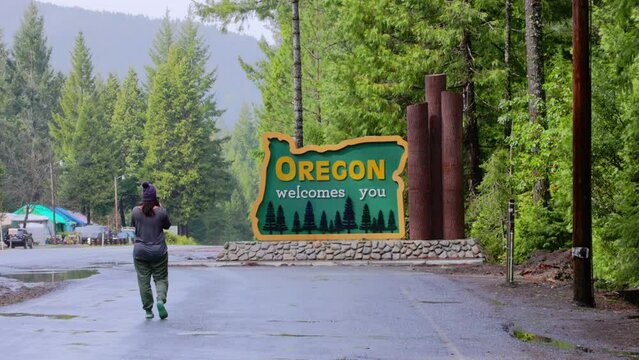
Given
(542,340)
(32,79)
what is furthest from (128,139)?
(542,340)

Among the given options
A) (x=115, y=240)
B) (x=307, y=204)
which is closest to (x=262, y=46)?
(x=115, y=240)

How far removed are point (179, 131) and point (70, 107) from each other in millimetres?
17167

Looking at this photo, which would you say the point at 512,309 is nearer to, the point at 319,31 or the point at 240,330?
the point at 240,330

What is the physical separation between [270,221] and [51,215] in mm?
78793

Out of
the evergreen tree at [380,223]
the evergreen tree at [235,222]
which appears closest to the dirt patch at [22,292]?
the evergreen tree at [380,223]

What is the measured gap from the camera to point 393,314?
1594 centimetres

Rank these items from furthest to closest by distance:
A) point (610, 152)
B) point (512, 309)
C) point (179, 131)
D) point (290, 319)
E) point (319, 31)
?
point (179, 131) < point (319, 31) < point (610, 152) < point (512, 309) < point (290, 319)

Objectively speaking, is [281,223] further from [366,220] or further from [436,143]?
[436,143]

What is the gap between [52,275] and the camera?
91.0 ft

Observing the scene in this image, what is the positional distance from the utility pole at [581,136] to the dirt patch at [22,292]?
9652 millimetres

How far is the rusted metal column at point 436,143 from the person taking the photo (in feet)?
102

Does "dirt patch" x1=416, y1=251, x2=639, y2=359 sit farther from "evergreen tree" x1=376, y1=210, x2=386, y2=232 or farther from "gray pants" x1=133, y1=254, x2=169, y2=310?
"evergreen tree" x1=376, y1=210, x2=386, y2=232

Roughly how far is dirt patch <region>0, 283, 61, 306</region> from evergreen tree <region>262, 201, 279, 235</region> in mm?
9544

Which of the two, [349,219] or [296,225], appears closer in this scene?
[349,219]
